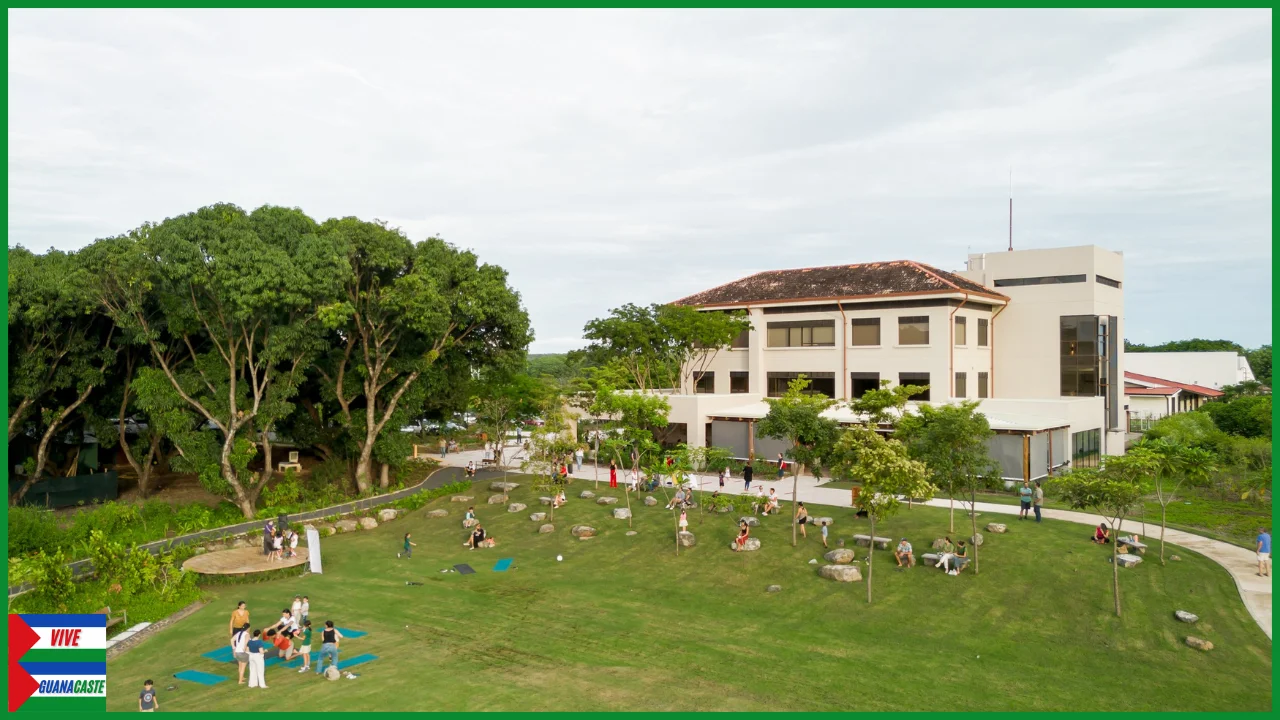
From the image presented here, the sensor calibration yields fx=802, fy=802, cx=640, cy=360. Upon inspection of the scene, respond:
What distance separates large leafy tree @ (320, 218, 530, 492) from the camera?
3862 centimetres

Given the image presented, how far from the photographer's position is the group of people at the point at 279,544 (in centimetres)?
3083

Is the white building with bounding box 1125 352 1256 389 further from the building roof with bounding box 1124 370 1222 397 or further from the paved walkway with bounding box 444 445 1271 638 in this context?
the paved walkway with bounding box 444 445 1271 638

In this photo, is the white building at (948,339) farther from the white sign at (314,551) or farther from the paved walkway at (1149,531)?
the white sign at (314,551)

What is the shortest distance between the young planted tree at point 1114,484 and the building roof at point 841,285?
25.1 m

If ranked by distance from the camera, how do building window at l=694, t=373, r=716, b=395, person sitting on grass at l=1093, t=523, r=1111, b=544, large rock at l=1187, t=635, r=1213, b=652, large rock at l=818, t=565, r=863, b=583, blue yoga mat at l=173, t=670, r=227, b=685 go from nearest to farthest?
1. blue yoga mat at l=173, t=670, r=227, b=685
2. large rock at l=1187, t=635, r=1213, b=652
3. large rock at l=818, t=565, r=863, b=583
4. person sitting on grass at l=1093, t=523, r=1111, b=544
5. building window at l=694, t=373, r=716, b=395

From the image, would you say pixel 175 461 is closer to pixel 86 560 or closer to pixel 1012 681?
pixel 86 560

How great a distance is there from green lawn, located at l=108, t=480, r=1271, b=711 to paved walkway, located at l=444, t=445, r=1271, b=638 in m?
0.58

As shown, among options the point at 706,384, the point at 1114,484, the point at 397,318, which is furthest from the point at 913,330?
the point at 397,318

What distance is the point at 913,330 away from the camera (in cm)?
5081

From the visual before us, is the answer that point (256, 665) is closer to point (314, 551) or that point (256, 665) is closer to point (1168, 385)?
point (314, 551)

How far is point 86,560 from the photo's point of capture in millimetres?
28078

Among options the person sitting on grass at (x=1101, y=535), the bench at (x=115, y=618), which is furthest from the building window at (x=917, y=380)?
the bench at (x=115, y=618)

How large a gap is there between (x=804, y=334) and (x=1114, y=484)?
3171cm

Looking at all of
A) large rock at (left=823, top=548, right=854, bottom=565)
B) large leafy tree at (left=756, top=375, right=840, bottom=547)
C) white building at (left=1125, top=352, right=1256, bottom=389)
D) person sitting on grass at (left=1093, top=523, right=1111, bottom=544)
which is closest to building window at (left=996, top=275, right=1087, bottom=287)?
person sitting on grass at (left=1093, top=523, right=1111, bottom=544)
